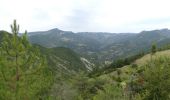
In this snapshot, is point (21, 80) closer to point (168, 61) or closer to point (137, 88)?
point (168, 61)

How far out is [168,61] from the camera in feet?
134

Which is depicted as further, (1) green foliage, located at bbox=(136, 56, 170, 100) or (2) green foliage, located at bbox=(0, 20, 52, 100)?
(1) green foliage, located at bbox=(136, 56, 170, 100)

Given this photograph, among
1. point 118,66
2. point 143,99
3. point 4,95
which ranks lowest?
point 118,66

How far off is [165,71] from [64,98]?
37.4m

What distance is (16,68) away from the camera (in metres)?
27.4

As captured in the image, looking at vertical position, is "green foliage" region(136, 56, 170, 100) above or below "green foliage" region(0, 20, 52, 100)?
below

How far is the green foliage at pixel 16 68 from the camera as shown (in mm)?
27000

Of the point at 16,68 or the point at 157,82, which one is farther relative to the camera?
the point at 157,82

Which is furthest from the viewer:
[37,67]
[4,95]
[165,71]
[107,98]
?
[165,71]

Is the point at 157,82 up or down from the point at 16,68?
down

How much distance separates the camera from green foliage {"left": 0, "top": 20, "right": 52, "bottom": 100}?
27000 millimetres

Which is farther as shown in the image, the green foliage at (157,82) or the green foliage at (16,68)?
the green foliage at (157,82)

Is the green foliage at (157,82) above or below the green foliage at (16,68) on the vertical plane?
below

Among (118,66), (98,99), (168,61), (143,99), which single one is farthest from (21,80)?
(118,66)
